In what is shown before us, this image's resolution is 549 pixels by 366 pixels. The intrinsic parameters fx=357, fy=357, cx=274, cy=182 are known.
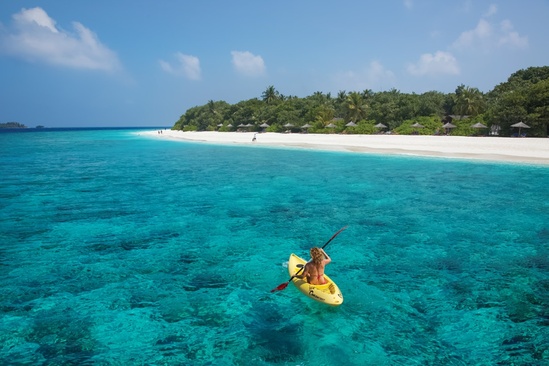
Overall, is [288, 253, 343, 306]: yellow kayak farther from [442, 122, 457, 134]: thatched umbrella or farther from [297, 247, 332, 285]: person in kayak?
[442, 122, 457, 134]: thatched umbrella

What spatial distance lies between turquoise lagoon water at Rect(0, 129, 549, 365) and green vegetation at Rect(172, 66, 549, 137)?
27.8m

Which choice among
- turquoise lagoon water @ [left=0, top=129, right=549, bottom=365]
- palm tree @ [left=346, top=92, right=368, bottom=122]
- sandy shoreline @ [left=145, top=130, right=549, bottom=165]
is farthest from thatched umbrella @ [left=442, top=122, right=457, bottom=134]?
turquoise lagoon water @ [left=0, top=129, right=549, bottom=365]

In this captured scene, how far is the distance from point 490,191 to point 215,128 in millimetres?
97083

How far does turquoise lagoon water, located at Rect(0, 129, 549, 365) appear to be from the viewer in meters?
6.34

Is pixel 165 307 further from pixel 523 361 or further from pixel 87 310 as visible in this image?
pixel 523 361

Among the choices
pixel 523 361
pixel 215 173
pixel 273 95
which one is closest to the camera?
pixel 523 361

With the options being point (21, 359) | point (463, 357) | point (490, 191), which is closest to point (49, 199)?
point (21, 359)

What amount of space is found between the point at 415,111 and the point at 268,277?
57.0 metres

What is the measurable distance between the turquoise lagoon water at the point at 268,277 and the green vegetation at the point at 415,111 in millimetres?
27817

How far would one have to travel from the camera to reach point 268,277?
365 inches

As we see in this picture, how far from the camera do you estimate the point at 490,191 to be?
19.7 metres

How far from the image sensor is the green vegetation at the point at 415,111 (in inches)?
1663

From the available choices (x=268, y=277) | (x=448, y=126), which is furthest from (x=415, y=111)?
(x=268, y=277)

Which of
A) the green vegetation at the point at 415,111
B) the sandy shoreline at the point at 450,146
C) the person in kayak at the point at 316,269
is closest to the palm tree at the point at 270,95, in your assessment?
the green vegetation at the point at 415,111
